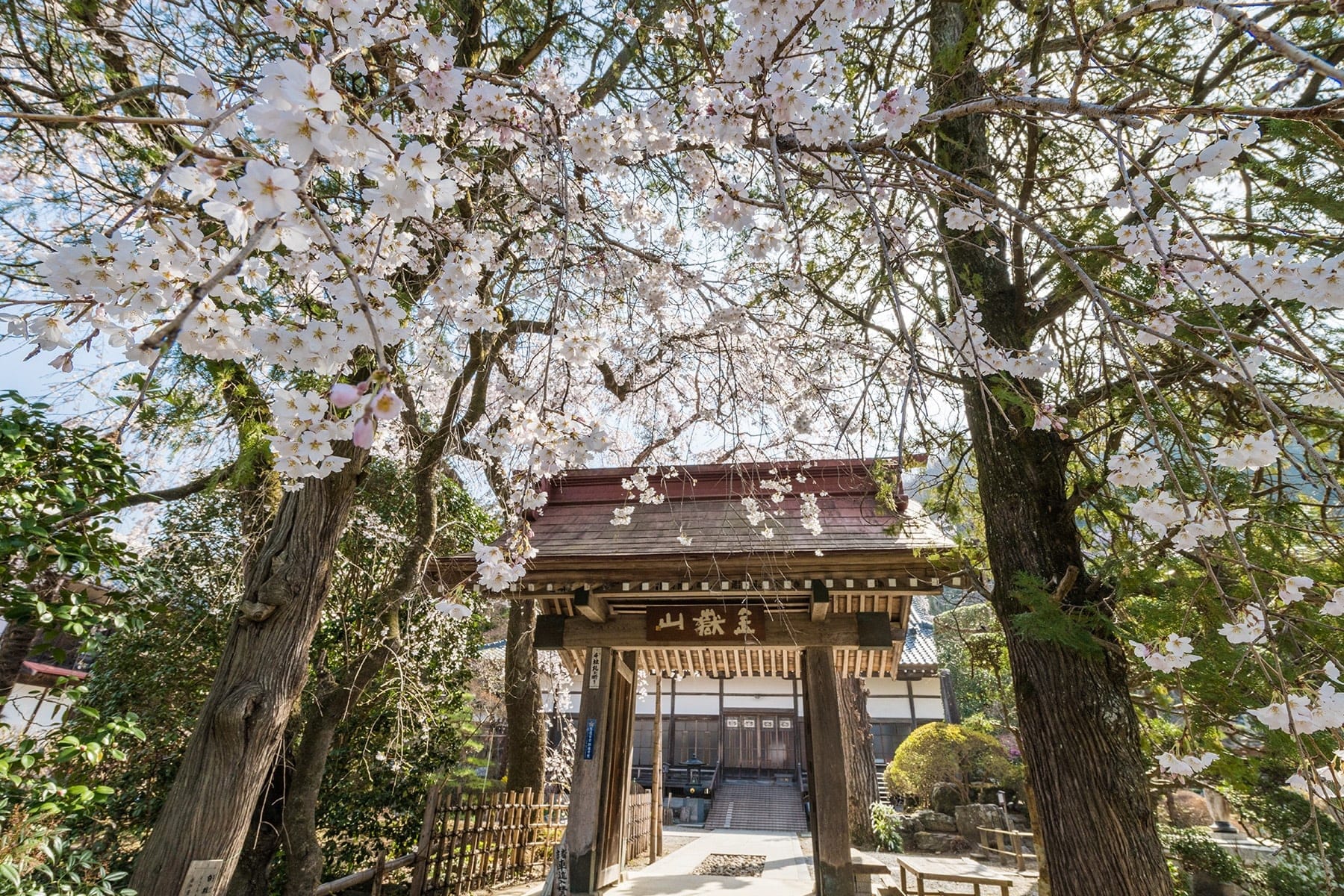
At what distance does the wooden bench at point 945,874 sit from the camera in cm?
545

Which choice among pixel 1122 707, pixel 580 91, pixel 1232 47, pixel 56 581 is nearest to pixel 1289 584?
pixel 1122 707

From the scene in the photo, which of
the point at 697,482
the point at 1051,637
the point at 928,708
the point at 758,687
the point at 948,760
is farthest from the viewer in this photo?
the point at 758,687

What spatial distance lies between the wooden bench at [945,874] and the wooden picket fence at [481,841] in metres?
3.75

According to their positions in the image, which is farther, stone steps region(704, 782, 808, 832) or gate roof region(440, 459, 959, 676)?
stone steps region(704, 782, 808, 832)

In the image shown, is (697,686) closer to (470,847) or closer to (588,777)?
(470,847)

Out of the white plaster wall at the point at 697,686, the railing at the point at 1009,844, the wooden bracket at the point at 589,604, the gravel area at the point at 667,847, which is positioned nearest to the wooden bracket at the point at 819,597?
the wooden bracket at the point at 589,604

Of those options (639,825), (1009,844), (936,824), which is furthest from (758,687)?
(639,825)

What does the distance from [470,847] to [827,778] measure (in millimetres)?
3333

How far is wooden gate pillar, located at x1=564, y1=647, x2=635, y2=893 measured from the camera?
4.86m

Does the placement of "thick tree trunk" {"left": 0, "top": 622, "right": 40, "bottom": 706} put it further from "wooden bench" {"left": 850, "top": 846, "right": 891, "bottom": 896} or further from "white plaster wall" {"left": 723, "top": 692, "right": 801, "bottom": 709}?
"white plaster wall" {"left": 723, "top": 692, "right": 801, "bottom": 709}

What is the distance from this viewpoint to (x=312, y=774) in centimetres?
434

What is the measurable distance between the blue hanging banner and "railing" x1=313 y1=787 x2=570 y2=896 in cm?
127

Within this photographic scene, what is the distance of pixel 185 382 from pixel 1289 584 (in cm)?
642

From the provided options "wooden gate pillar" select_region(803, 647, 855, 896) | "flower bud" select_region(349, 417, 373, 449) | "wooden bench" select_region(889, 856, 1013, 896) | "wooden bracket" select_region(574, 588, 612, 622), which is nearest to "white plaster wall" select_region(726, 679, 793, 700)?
"wooden bench" select_region(889, 856, 1013, 896)
